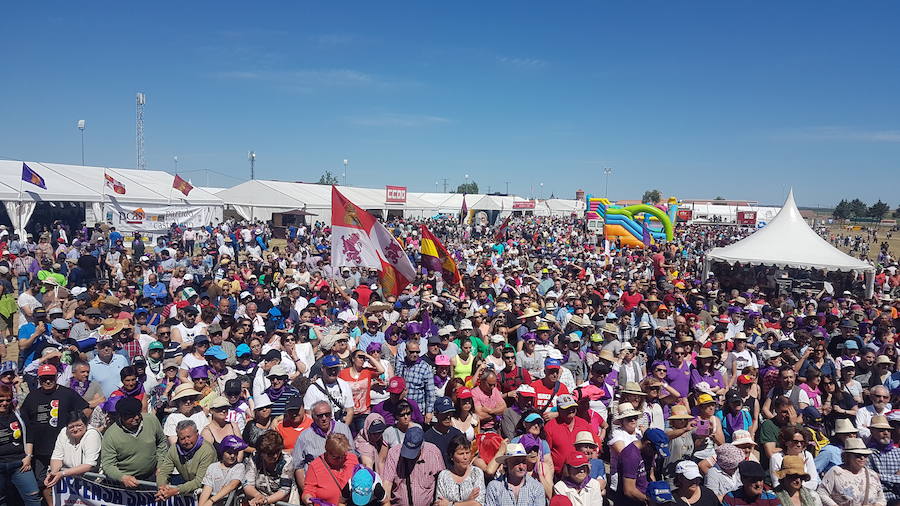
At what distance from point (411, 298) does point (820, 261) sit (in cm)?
1193

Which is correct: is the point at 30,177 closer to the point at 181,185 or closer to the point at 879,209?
the point at 181,185

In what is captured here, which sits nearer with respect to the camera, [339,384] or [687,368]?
[339,384]

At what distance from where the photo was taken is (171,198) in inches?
974

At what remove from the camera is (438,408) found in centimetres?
450

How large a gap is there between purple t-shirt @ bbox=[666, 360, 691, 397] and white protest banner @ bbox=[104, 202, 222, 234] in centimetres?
2239

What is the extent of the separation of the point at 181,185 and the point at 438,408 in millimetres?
23587

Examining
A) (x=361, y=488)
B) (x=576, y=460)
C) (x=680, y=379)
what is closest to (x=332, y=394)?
(x=361, y=488)

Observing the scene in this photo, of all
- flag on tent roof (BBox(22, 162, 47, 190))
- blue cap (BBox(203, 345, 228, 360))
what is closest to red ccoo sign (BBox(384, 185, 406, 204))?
flag on tent roof (BBox(22, 162, 47, 190))

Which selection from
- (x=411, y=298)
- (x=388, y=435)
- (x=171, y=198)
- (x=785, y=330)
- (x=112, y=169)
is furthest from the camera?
(x=112, y=169)

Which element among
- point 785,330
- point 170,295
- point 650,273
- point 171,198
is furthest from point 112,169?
point 785,330

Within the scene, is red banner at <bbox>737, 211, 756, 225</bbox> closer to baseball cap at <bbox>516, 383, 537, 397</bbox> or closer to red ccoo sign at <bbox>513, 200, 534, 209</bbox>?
red ccoo sign at <bbox>513, 200, 534, 209</bbox>

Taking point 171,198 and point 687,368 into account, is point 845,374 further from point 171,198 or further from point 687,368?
point 171,198

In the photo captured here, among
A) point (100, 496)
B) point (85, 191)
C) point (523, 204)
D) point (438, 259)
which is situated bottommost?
point (100, 496)

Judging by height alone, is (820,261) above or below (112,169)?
below
